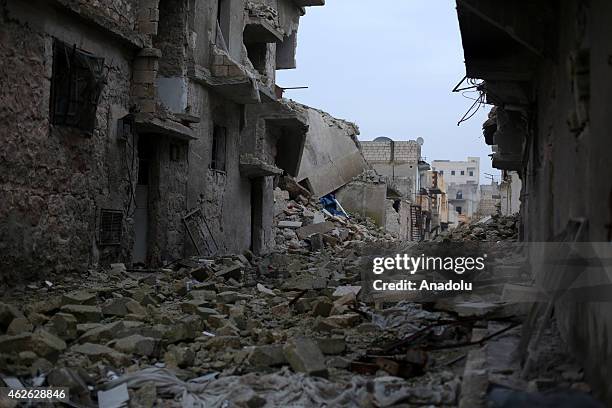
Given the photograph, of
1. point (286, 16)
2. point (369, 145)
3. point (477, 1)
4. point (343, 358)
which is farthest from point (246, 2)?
point (369, 145)

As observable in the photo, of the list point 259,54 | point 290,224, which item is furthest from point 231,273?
point 290,224

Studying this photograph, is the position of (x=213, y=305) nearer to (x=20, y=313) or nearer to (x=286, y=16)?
(x=20, y=313)

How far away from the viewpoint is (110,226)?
10.4 metres

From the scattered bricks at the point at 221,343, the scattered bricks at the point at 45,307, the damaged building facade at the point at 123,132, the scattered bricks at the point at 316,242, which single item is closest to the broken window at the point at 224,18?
the damaged building facade at the point at 123,132

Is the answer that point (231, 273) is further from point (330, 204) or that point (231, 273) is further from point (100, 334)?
point (330, 204)

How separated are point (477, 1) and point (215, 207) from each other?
327 inches

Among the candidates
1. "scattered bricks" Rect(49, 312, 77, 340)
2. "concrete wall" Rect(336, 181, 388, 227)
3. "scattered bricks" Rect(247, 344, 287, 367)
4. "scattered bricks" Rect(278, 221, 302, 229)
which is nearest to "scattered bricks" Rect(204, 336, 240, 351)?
"scattered bricks" Rect(247, 344, 287, 367)

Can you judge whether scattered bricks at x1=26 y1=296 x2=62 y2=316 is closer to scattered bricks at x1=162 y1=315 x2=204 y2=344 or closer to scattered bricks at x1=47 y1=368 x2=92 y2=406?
scattered bricks at x1=162 y1=315 x2=204 y2=344

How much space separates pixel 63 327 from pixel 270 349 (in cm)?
205

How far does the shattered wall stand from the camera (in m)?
29.5

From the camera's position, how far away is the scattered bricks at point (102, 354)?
16.7 feet

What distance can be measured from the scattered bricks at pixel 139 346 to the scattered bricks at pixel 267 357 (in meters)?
0.84

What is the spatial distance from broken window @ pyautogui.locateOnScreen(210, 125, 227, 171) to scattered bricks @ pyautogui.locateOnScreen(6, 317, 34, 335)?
9.13 m

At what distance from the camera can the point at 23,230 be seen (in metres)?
8.30
